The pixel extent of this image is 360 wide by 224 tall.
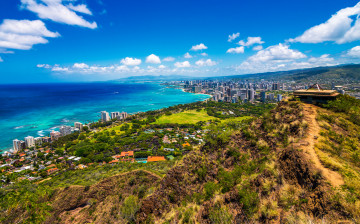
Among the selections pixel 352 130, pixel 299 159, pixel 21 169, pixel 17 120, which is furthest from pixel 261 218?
pixel 17 120

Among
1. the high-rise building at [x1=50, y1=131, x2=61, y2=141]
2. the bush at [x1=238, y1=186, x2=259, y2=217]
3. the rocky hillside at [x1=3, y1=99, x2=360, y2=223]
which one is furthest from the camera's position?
the high-rise building at [x1=50, y1=131, x2=61, y2=141]

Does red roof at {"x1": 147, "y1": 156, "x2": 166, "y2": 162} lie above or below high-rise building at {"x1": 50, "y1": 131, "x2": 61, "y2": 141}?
below

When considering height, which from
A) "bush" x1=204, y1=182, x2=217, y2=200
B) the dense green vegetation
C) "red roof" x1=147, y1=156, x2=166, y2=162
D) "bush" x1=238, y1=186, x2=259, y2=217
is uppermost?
the dense green vegetation

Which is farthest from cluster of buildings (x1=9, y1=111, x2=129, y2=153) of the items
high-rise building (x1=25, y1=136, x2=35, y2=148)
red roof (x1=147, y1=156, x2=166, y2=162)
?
red roof (x1=147, y1=156, x2=166, y2=162)

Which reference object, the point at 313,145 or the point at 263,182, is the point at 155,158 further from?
the point at 313,145

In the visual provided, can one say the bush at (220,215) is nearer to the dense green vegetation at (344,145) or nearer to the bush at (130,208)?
the dense green vegetation at (344,145)

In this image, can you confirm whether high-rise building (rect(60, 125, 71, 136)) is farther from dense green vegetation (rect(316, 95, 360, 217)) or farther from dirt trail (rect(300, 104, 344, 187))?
dense green vegetation (rect(316, 95, 360, 217))

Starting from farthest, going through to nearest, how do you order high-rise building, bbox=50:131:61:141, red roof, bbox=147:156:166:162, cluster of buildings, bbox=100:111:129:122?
cluster of buildings, bbox=100:111:129:122 → high-rise building, bbox=50:131:61:141 → red roof, bbox=147:156:166:162

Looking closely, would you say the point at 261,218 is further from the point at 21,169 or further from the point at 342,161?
the point at 21,169
